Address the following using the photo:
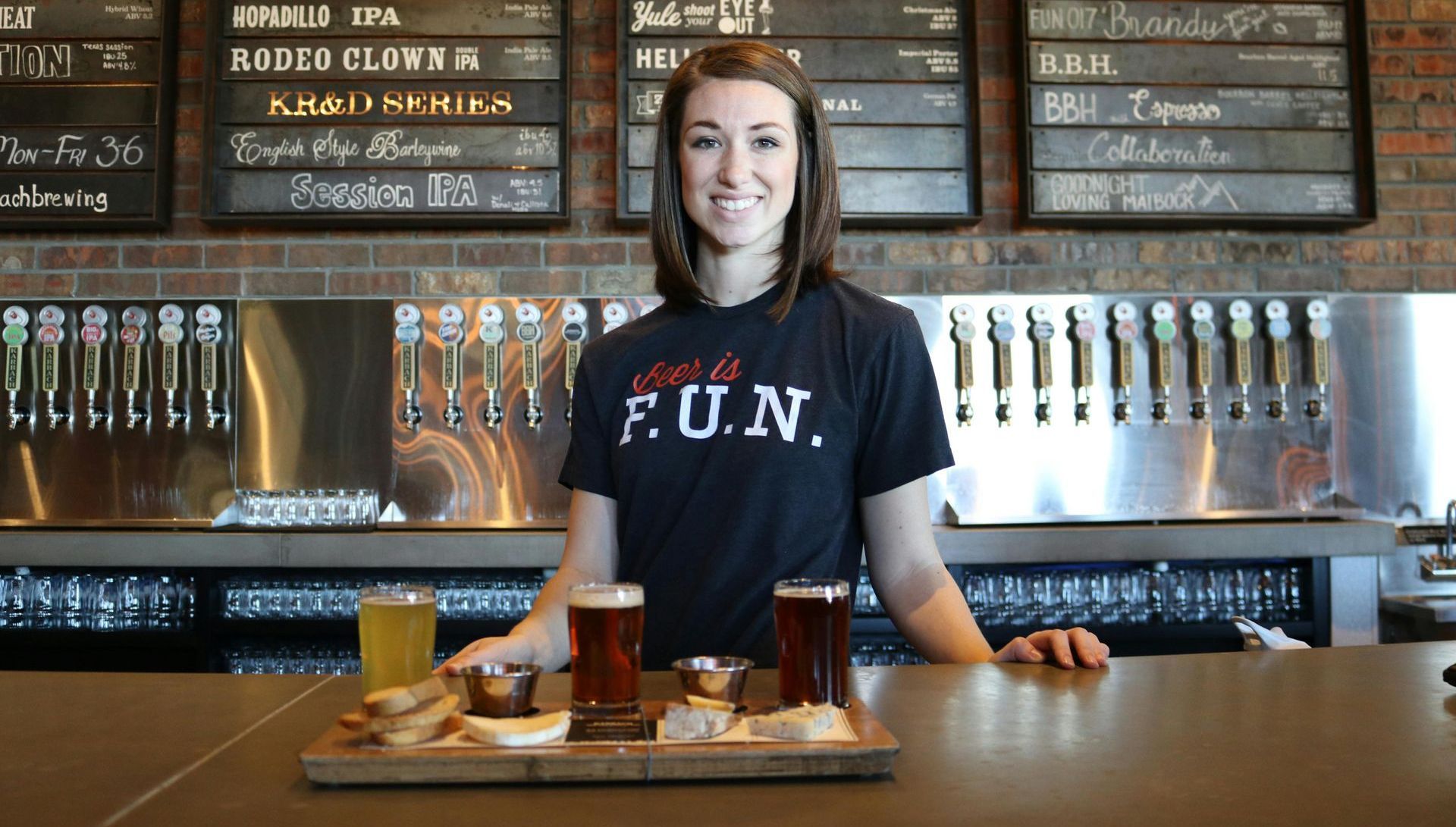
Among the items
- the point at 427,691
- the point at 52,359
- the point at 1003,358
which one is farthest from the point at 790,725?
the point at 52,359

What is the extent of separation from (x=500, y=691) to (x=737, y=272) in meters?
0.82

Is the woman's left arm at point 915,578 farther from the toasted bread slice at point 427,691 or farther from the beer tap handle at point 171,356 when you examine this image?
the beer tap handle at point 171,356

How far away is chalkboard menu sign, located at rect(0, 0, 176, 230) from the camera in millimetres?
3541

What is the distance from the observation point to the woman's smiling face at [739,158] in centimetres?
152

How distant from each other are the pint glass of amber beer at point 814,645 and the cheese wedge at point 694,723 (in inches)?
5.0

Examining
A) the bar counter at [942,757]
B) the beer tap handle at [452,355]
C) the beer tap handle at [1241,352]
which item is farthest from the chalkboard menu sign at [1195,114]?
the bar counter at [942,757]

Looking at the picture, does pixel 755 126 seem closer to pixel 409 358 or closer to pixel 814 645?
pixel 814 645

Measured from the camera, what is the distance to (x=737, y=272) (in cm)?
163

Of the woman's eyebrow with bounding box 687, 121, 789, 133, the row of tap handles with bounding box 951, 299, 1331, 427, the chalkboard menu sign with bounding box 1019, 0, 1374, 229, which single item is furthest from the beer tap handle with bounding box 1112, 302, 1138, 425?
the woman's eyebrow with bounding box 687, 121, 789, 133

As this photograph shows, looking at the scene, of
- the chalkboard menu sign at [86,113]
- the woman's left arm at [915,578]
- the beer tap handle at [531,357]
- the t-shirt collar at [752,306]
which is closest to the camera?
the woman's left arm at [915,578]

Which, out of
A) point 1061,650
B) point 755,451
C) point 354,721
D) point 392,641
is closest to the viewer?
point 354,721

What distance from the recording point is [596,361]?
65.3 inches

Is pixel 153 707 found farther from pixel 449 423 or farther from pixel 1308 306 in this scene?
pixel 1308 306

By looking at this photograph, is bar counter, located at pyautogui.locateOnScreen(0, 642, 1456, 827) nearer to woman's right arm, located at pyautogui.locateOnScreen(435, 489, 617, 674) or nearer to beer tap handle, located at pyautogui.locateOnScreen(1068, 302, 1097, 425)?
woman's right arm, located at pyautogui.locateOnScreen(435, 489, 617, 674)
